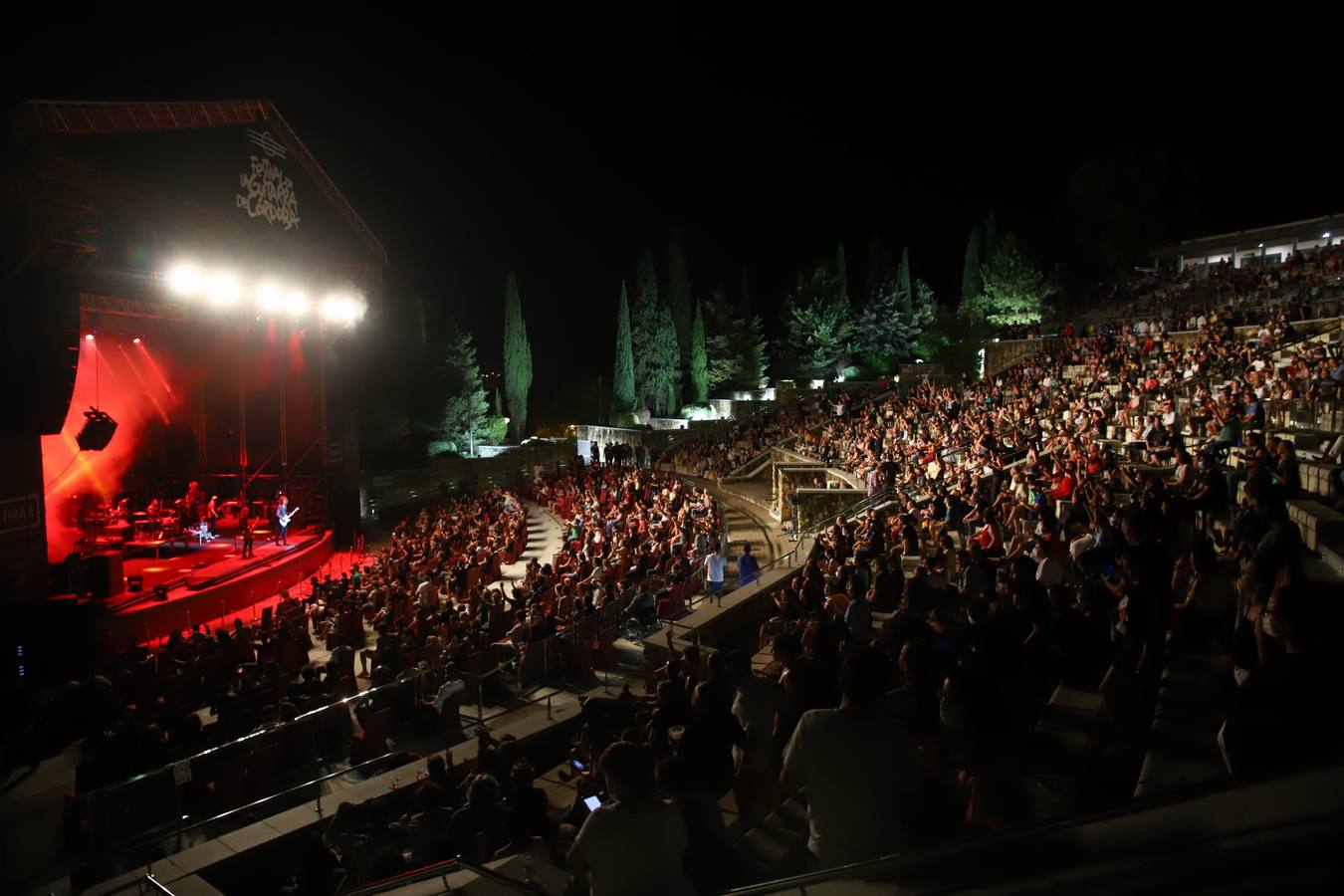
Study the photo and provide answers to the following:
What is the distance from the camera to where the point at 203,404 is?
22.0m

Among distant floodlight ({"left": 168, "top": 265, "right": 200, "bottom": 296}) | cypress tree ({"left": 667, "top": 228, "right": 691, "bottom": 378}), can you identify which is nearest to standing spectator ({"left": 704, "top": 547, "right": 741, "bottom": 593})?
distant floodlight ({"left": 168, "top": 265, "right": 200, "bottom": 296})

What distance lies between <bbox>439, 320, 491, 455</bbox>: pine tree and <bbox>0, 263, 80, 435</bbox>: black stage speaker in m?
27.5

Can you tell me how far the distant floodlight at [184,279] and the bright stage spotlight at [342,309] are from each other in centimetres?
453

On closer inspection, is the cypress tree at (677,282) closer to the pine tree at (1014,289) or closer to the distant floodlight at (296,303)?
the pine tree at (1014,289)

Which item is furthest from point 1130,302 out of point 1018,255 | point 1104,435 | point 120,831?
point 120,831

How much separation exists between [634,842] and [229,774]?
5457 mm

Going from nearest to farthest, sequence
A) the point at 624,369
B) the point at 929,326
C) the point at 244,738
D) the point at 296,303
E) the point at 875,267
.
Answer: the point at 244,738 < the point at 296,303 < the point at 929,326 < the point at 624,369 < the point at 875,267

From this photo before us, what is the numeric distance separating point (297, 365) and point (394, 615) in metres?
12.2

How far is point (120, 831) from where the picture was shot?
5.81 m

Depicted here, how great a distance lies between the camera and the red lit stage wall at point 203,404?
66.0 ft

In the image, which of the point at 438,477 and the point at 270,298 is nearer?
the point at 270,298

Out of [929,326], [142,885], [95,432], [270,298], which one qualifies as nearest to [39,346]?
[270,298]

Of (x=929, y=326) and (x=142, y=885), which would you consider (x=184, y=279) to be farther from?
(x=929, y=326)

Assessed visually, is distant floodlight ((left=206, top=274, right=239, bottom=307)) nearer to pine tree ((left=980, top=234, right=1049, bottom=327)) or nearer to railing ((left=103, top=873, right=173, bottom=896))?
railing ((left=103, top=873, right=173, bottom=896))
